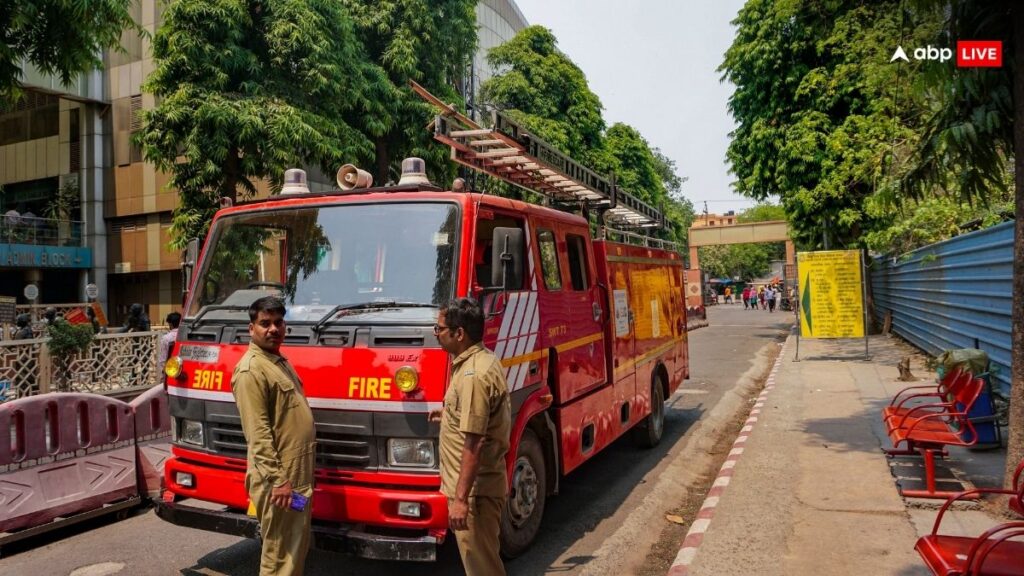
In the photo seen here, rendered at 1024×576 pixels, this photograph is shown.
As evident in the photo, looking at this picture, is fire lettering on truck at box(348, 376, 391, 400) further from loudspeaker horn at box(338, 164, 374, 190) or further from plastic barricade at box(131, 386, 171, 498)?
plastic barricade at box(131, 386, 171, 498)

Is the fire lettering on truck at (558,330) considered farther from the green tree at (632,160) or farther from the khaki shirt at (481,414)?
the green tree at (632,160)

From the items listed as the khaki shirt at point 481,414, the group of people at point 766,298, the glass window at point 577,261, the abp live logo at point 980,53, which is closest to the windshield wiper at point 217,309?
the khaki shirt at point 481,414

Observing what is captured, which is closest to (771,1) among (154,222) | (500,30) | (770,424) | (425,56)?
(425,56)

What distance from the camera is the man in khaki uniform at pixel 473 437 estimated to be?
10.9 feet

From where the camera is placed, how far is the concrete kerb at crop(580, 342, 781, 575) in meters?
5.00

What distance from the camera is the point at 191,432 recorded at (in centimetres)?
449

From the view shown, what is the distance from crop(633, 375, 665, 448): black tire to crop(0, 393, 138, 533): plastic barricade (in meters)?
5.27

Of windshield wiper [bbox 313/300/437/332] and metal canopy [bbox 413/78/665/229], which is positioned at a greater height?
metal canopy [bbox 413/78/665/229]

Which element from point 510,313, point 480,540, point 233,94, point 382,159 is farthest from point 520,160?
point 382,159

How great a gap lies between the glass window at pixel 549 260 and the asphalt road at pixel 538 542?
1.95 metres

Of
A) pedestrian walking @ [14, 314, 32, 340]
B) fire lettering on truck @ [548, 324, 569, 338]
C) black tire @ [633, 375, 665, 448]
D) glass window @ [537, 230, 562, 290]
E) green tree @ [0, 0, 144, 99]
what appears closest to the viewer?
fire lettering on truck @ [548, 324, 569, 338]

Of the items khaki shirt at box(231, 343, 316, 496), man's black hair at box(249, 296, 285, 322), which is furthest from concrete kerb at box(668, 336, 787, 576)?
man's black hair at box(249, 296, 285, 322)

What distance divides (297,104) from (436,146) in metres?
5.75

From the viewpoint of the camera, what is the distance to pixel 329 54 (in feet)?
53.8
